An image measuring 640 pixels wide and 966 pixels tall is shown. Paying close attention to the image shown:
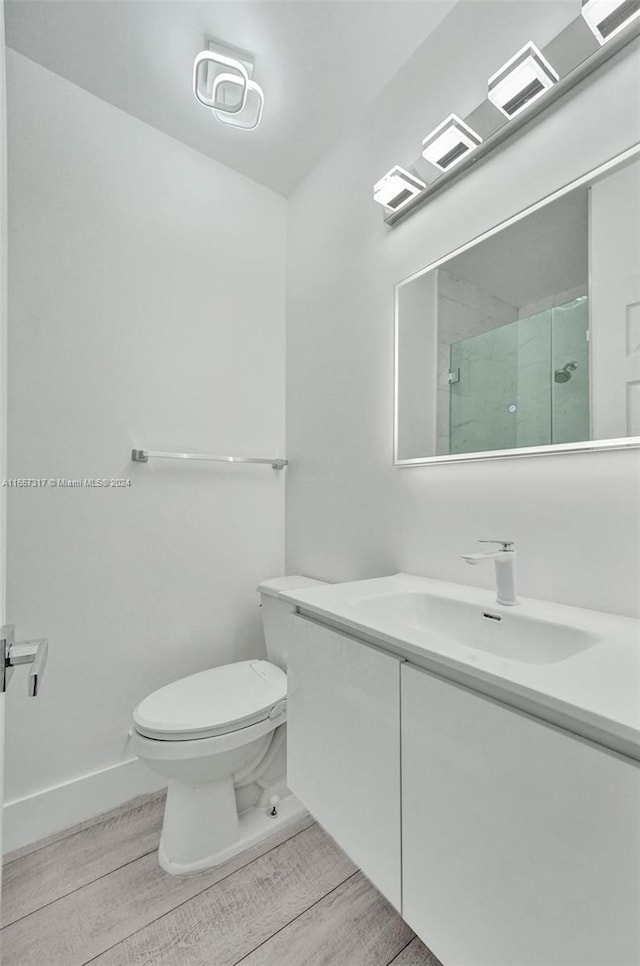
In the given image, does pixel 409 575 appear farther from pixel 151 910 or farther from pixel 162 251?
pixel 162 251

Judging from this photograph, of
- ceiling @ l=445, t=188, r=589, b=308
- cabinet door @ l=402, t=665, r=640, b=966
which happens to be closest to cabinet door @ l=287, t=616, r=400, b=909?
cabinet door @ l=402, t=665, r=640, b=966

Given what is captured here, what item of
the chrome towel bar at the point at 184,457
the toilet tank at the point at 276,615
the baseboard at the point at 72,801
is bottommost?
the baseboard at the point at 72,801

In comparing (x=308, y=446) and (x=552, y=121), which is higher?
(x=552, y=121)

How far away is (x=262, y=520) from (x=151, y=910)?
1218 mm

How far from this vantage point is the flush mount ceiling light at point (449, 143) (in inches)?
43.6

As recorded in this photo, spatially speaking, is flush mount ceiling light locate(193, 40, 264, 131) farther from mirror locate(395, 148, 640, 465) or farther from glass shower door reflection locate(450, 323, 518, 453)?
glass shower door reflection locate(450, 323, 518, 453)

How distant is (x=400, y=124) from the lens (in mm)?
1381

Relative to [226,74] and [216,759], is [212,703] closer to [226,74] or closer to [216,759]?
[216,759]

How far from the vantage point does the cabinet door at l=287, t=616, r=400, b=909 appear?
759 mm

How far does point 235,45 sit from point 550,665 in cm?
187

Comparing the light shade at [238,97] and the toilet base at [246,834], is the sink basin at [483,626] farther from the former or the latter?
the light shade at [238,97]

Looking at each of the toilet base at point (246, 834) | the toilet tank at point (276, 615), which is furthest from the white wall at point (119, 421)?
the toilet base at point (246, 834)

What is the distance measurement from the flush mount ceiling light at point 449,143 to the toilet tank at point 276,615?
55.6 inches

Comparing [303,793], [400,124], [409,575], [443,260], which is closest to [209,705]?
[303,793]
